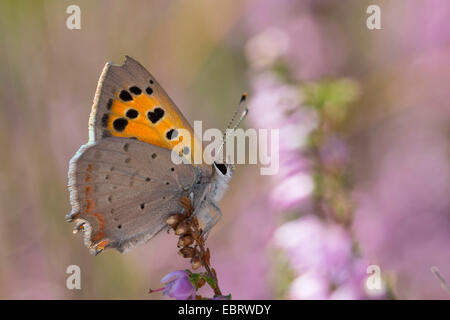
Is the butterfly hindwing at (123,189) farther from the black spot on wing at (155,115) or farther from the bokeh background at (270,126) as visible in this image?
the bokeh background at (270,126)

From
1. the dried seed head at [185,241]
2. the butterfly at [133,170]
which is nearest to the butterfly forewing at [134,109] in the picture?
the butterfly at [133,170]

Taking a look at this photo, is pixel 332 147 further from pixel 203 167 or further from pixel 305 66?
Result: pixel 305 66

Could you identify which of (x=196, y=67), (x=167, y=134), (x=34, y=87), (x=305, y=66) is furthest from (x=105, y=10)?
(x=167, y=134)

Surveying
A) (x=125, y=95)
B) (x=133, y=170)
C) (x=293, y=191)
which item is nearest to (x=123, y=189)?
(x=133, y=170)

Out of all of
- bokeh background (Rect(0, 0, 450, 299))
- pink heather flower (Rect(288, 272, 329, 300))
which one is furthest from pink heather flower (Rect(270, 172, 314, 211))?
pink heather flower (Rect(288, 272, 329, 300))

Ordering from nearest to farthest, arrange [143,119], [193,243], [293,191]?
1. [193,243]
2. [143,119]
3. [293,191]

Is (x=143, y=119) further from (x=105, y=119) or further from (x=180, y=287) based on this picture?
(x=180, y=287)
